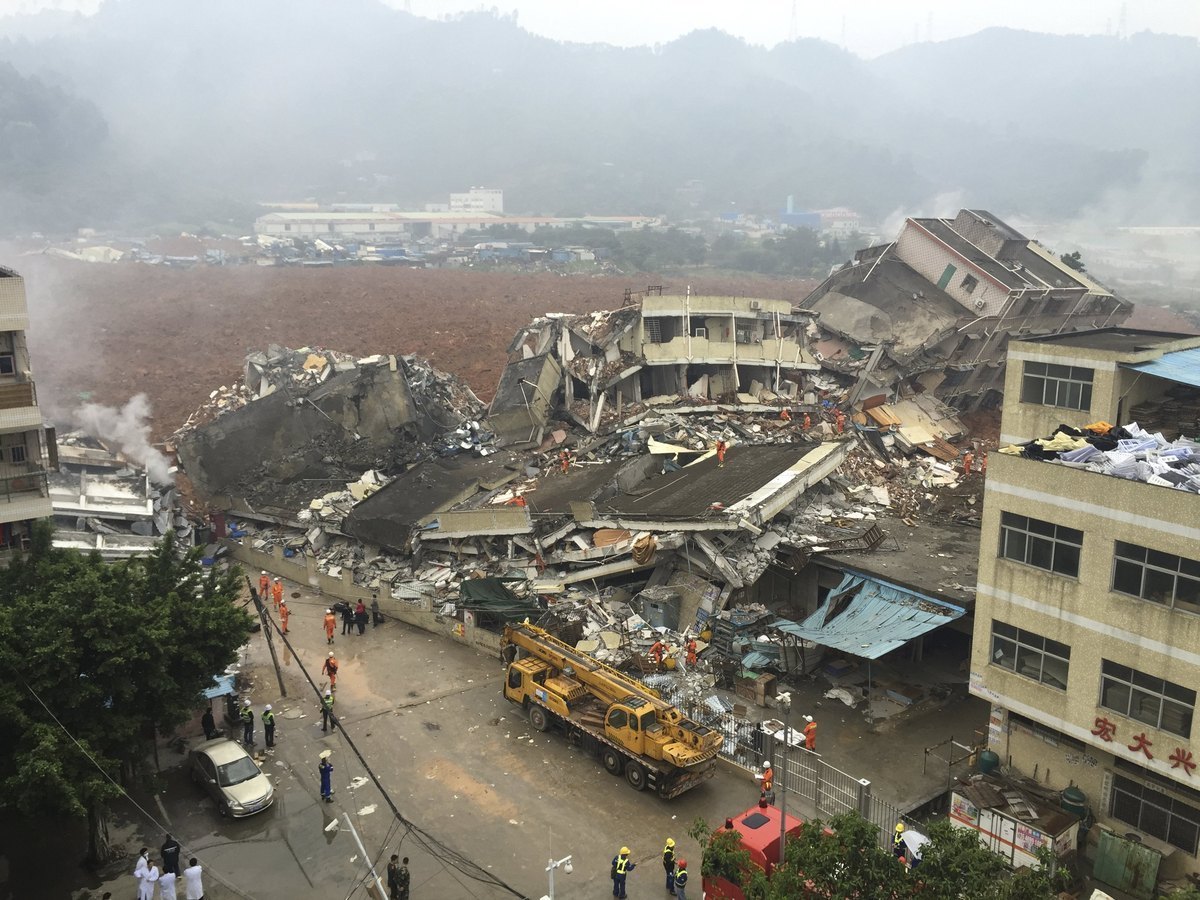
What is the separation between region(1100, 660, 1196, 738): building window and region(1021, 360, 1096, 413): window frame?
604 cm

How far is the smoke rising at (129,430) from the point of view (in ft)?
101

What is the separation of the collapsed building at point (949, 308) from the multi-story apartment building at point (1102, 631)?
19.1 m

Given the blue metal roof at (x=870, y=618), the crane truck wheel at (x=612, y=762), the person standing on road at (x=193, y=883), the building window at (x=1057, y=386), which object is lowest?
the crane truck wheel at (x=612, y=762)

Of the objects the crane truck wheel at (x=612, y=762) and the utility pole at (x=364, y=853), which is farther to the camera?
the crane truck wheel at (x=612, y=762)

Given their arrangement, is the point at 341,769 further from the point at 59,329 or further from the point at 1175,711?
the point at 59,329

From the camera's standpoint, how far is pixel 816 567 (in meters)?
20.5

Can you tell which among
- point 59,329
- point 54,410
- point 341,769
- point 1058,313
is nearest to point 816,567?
point 341,769

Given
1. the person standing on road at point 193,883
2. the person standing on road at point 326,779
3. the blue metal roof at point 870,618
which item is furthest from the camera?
the blue metal roof at point 870,618

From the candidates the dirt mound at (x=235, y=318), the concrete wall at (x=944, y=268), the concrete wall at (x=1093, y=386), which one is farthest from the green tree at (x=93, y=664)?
the concrete wall at (x=944, y=268)

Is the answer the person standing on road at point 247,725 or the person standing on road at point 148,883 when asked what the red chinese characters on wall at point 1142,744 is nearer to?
the person standing on road at point 148,883

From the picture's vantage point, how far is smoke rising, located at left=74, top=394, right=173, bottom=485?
1211 inches

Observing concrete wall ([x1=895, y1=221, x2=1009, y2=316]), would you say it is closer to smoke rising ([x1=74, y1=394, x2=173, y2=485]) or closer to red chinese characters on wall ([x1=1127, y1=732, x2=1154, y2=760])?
red chinese characters on wall ([x1=1127, y1=732, x2=1154, y2=760])

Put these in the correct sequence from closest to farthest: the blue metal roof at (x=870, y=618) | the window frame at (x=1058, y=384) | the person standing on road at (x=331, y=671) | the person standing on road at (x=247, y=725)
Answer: the person standing on road at (x=247, y=725) < the blue metal roof at (x=870, y=618) < the window frame at (x=1058, y=384) < the person standing on road at (x=331, y=671)

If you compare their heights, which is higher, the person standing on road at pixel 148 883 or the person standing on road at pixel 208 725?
the person standing on road at pixel 148 883
